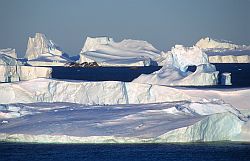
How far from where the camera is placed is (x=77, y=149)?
109 ft

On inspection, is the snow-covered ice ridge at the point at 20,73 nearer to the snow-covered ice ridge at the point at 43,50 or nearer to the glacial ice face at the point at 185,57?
the glacial ice face at the point at 185,57

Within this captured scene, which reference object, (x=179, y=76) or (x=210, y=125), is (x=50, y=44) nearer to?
(x=179, y=76)

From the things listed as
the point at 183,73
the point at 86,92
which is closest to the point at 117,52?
the point at 183,73

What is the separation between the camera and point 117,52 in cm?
16738

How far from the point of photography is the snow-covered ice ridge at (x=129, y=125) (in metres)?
Answer: 34.3

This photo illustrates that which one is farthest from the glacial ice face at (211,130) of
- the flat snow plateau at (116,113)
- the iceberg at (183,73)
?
the iceberg at (183,73)

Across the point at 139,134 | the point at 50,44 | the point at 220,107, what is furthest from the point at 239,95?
the point at 50,44

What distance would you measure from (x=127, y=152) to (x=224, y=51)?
451 feet

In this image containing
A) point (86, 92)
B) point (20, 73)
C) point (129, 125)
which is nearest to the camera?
point (129, 125)

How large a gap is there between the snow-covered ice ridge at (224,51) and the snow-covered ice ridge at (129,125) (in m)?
110

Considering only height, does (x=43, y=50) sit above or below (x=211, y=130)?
above

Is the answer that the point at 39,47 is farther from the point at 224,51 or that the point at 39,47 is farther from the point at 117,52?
the point at 224,51

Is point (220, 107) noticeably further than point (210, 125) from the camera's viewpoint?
Yes

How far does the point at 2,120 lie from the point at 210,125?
12366 mm
